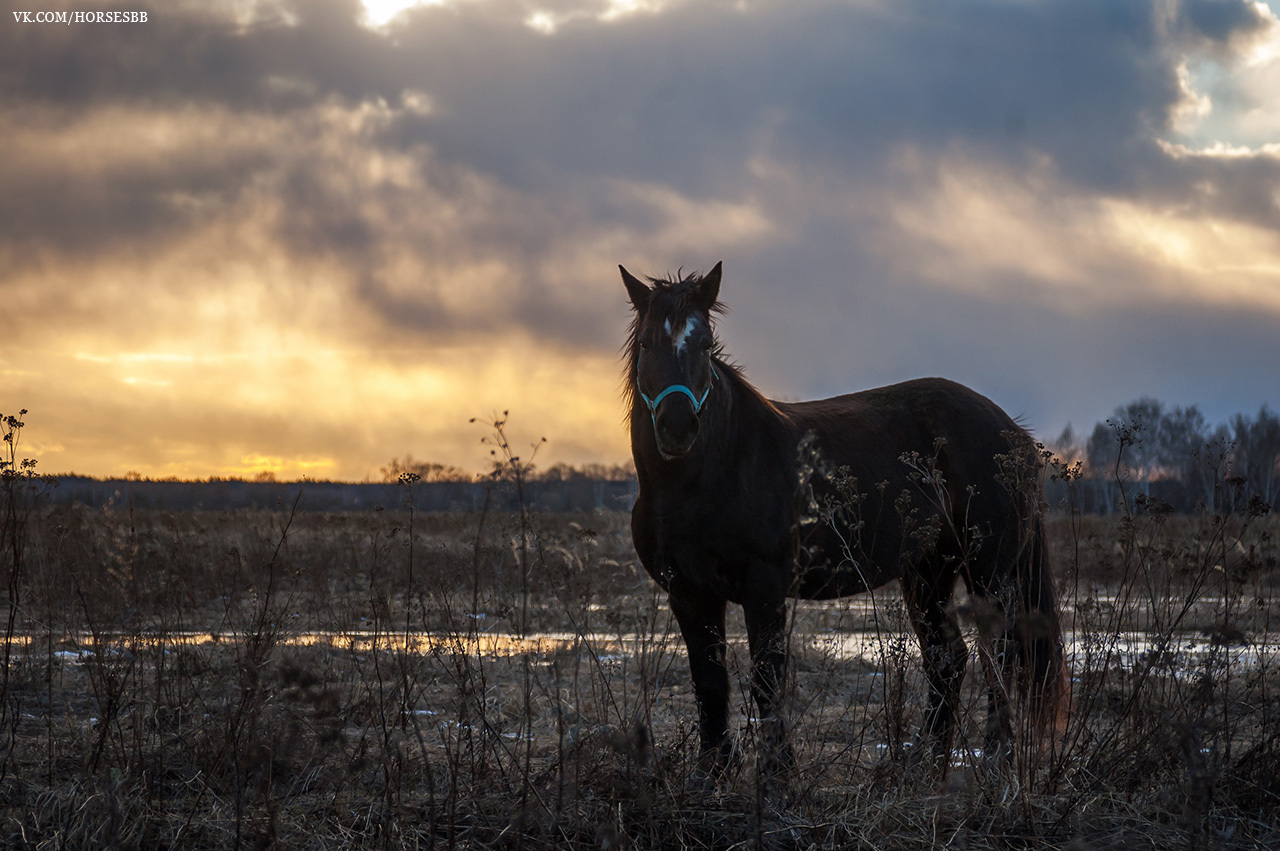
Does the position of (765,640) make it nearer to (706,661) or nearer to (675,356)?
(706,661)

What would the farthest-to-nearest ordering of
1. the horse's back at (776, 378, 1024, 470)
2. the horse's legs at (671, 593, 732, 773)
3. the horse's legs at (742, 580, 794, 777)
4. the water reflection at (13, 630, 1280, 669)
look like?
the horse's back at (776, 378, 1024, 470), the horse's legs at (671, 593, 732, 773), the horse's legs at (742, 580, 794, 777), the water reflection at (13, 630, 1280, 669)

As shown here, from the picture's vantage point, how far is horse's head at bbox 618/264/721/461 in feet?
13.9

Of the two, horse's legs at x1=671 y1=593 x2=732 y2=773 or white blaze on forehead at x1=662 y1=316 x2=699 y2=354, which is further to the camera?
horse's legs at x1=671 y1=593 x2=732 y2=773

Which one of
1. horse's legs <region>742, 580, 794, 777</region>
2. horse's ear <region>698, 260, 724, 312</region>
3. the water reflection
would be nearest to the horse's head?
horse's ear <region>698, 260, 724, 312</region>

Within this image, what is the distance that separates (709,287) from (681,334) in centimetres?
49

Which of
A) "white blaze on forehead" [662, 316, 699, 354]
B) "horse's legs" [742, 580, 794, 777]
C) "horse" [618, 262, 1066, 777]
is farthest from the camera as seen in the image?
"white blaze on forehead" [662, 316, 699, 354]

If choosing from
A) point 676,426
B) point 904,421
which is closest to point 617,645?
point 904,421

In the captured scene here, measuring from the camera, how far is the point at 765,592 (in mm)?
4387

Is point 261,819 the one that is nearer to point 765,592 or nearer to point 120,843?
point 120,843

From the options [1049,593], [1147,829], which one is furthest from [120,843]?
[1049,593]

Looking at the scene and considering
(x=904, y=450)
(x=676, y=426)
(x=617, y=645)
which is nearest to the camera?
(x=676, y=426)

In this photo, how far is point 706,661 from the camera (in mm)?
4629

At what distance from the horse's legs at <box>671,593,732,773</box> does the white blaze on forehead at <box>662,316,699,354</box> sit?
124cm

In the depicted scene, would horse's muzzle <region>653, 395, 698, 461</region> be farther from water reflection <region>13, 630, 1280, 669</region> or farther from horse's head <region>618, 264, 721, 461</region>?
water reflection <region>13, 630, 1280, 669</region>
